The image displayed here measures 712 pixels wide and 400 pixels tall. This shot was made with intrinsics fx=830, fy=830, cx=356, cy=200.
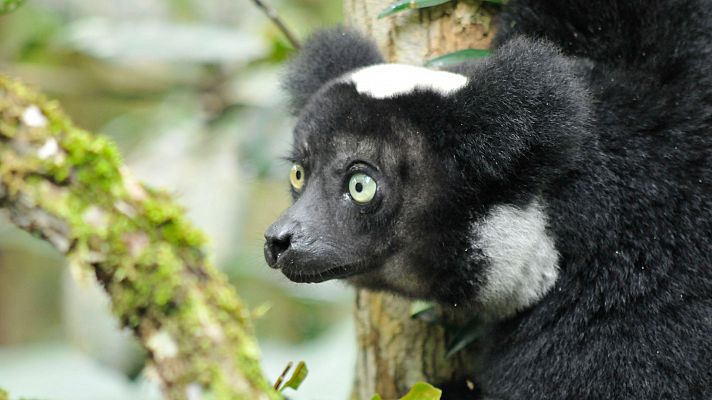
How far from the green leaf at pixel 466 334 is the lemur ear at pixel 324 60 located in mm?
917

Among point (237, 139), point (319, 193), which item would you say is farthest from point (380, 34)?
point (237, 139)

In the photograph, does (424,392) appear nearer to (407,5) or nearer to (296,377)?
(296,377)

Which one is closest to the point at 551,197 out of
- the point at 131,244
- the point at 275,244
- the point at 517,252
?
the point at 517,252

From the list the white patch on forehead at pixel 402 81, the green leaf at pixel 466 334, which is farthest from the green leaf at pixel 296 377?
the white patch on forehead at pixel 402 81

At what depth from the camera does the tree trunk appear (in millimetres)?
2680

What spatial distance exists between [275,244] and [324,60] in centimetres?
75

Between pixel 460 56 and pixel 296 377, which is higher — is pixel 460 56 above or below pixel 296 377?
above

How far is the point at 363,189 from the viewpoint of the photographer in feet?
7.84

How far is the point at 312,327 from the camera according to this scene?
5051 mm

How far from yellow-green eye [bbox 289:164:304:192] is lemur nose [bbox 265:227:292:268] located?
1.03 feet

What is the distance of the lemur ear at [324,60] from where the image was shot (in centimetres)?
269

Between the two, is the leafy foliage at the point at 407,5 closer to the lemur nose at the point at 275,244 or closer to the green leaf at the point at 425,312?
the lemur nose at the point at 275,244

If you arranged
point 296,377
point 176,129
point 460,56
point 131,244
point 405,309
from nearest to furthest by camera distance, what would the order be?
point 131,244 < point 296,377 < point 460,56 < point 405,309 < point 176,129

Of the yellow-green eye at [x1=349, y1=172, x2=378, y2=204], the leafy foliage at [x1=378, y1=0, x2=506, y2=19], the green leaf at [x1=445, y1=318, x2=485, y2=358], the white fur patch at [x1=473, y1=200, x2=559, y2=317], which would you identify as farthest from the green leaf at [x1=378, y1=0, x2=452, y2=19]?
the green leaf at [x1=445, y1=318, x2=485, y2=358]
